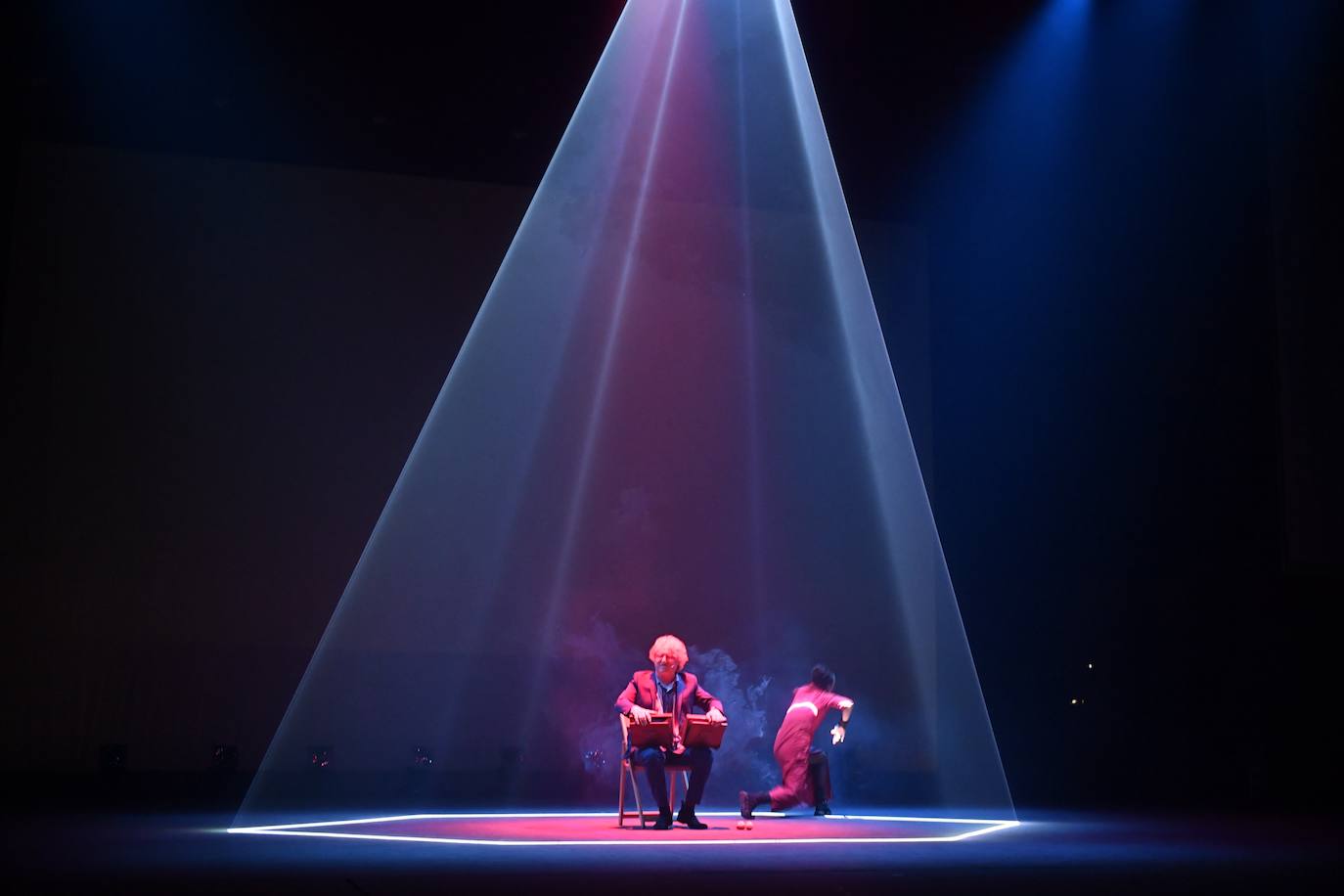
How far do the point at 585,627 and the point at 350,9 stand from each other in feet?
12.9

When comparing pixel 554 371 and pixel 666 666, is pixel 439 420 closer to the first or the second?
pixel 554 371

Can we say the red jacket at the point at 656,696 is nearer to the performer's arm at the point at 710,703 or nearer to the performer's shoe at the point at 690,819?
the performer's arm at the point at 710,703

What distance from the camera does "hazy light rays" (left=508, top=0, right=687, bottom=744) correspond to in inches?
324

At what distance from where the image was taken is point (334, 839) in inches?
177

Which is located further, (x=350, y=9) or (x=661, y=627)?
(x=661, y=627)

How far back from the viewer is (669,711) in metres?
5.59

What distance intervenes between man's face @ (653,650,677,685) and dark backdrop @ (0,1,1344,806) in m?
3.07

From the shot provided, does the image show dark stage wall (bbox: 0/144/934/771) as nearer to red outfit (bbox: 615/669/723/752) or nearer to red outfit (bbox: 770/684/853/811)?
red outfit (bbox: 770/684/853/811)

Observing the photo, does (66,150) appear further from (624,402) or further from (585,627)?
(585,627)

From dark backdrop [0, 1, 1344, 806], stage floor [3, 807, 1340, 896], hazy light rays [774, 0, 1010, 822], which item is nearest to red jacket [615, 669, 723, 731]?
stage floor [3, 807, 1340, 896]

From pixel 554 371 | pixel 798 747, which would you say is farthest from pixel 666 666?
pixel 554 371

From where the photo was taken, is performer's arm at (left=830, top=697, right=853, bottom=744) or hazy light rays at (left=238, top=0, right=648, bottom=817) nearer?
performer's arm at (left=830, top=697, right=853, bottom=744)

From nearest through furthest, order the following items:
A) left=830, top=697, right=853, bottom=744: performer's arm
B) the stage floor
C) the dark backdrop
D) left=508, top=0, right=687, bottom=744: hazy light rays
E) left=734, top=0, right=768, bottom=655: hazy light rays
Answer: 1. the stage floor
2. left=830, top=697, right=853, bottom=744: performer's arm
3. the dark backdrop
4. left=508, top=0, right=687, bottom=744: hazy light rays
5. left=734, top=0, right=768, bottom=655: hazy light rays

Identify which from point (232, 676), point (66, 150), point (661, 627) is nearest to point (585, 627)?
point (661, 627)
